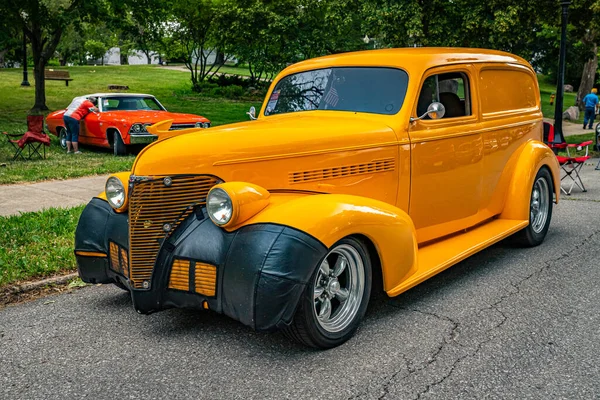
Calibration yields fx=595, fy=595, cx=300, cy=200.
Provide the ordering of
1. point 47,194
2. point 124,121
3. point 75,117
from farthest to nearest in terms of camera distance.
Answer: point 75,117, point 124,121, point 47,194

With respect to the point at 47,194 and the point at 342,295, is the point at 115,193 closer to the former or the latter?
the point at 342,295

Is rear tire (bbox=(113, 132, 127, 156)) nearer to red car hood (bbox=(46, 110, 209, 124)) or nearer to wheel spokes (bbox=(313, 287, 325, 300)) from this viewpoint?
red car hood (bbox=(46, 110, 209, 124))

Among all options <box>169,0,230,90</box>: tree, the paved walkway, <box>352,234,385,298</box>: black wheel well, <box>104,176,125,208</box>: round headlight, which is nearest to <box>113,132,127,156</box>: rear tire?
the paved walkway

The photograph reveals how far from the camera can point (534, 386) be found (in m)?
3.35

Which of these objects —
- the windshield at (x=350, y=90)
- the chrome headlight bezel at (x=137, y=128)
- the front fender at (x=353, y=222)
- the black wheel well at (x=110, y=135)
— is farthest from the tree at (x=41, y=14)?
the front fender at (x=353, y=222)

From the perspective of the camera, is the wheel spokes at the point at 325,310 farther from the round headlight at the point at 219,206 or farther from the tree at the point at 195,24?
the tree at the point at 195,24

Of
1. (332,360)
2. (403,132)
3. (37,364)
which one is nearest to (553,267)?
(403,132)

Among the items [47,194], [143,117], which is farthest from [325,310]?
[143,117]

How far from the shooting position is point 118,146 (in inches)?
555

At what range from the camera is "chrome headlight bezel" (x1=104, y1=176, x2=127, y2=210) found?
4.27 meters

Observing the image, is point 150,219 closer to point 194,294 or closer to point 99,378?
point 194,294

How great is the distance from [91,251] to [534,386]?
124 inches

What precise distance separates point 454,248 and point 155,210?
261 cm

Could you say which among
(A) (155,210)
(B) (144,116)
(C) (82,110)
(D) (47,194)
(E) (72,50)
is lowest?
(D) (47,194)
